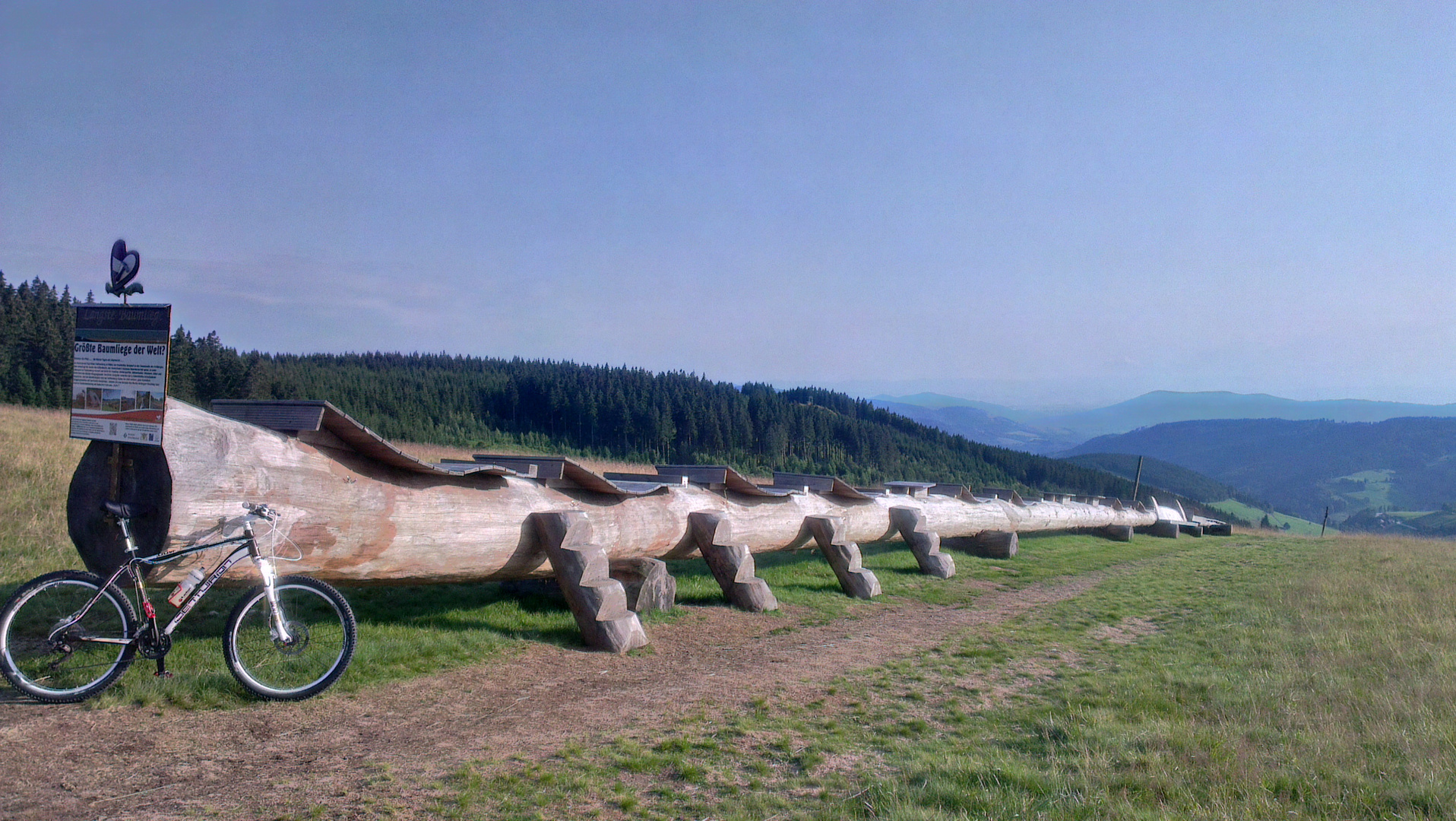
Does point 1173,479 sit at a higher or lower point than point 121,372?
lower

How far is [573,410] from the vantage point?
70.8 meters

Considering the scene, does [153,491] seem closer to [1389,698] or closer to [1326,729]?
[1326,729]

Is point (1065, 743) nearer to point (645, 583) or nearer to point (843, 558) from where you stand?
point (645, 583)

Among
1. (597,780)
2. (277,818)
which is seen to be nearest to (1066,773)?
(597,780)

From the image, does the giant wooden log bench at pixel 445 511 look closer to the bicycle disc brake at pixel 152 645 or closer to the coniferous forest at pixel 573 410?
the bicycle disc brake at pixel 152 645

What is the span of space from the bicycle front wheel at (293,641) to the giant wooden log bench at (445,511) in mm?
445

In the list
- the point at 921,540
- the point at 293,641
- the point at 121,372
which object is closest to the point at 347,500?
the point at 293,641

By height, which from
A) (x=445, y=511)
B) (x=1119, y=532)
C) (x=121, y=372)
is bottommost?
(x=1119, y=532)

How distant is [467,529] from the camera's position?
260 inches

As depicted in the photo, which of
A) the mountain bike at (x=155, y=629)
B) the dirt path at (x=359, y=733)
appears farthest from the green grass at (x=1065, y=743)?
the mountain bike at (x=155, y=629)

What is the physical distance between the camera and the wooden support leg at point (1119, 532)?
1028 inches

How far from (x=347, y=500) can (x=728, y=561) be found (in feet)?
15.7

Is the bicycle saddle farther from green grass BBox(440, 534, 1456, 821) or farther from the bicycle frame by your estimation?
green grass BBox(440, 534, 1456, 821)

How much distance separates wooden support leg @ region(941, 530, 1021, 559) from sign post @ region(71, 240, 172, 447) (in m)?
15.7
